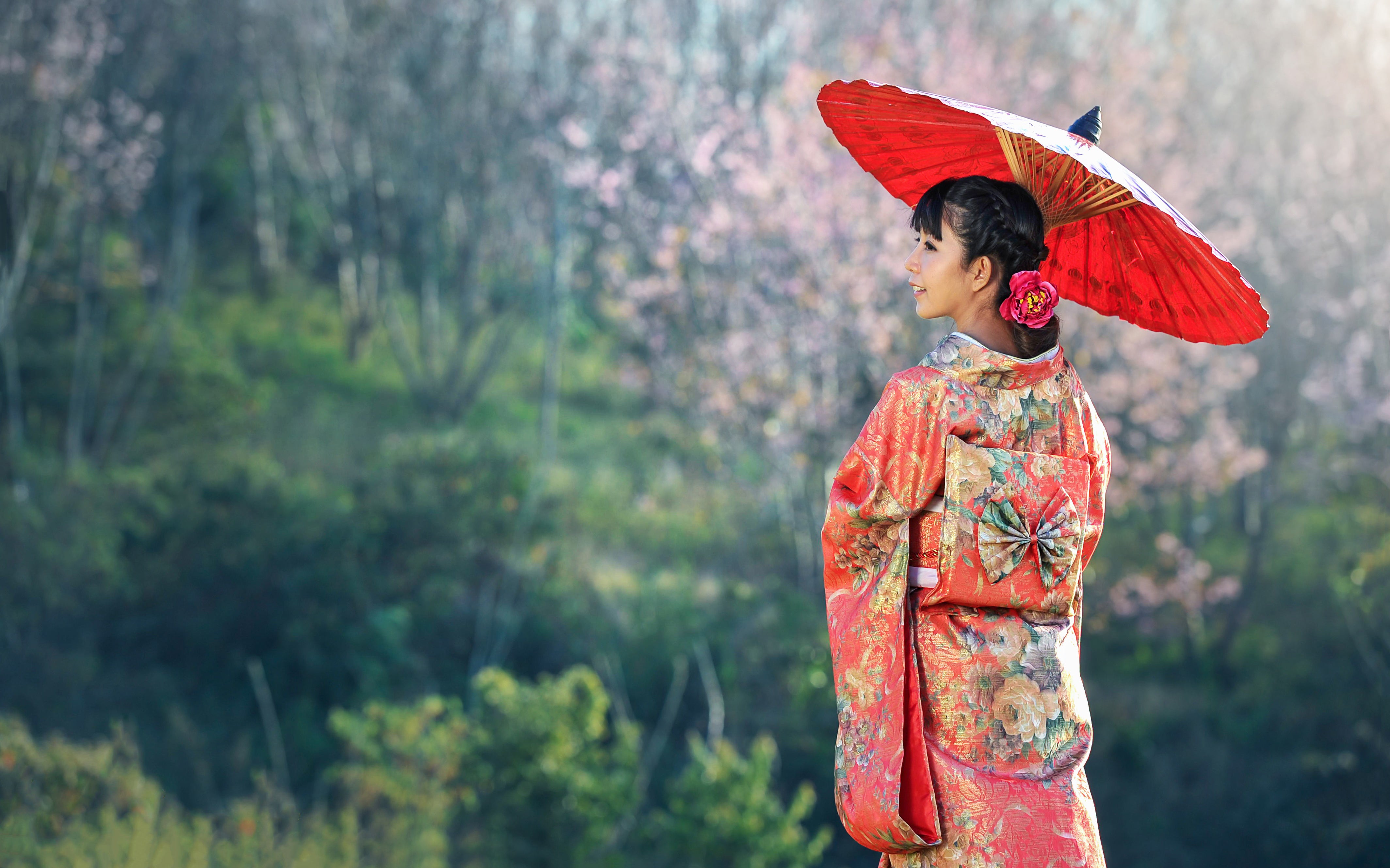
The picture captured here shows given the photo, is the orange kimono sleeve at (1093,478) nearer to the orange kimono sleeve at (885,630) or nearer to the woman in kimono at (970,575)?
the woman in kimono at (970,575)

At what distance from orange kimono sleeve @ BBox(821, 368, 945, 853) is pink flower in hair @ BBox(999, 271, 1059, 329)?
0.15 m

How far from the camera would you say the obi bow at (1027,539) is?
4.95 ft

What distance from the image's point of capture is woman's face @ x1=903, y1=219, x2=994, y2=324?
1567 millimetres

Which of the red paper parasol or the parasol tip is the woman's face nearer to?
the red paper parasol

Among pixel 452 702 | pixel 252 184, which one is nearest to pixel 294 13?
pixel 252 184

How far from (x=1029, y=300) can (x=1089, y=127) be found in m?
0.34

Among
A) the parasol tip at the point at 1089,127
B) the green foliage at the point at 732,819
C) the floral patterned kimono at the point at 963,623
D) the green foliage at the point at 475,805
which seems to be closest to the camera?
the floral patterned kimono at the point at 963,623

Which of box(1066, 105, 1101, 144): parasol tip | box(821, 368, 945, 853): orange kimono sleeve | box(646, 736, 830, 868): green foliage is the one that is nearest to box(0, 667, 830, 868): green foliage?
box(646, 736, 830, 868): green foliage

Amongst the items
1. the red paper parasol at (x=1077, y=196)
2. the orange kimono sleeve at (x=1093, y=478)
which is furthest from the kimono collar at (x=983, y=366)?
the red paper parasol at (x=1077, y=196)

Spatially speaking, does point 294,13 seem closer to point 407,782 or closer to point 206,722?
point 206,722

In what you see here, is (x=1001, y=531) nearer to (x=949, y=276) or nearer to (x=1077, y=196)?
(x=949, y=276)

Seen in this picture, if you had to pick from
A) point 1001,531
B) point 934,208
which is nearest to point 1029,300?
point 934,208

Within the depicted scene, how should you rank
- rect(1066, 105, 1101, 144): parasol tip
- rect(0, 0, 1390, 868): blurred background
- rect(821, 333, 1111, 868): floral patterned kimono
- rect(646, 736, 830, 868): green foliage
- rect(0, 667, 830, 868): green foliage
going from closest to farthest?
rect(821, 333, 1111, 868): floral patterned kimono
rect(1066, 105, 1101, 144): parasol tip
rect(0, 667, 830, 868): green foliage
rect(646, 736, 830, 868): green foliage
rect(0, 0, 1390, 868): blurred background

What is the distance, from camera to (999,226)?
61.0 inches
